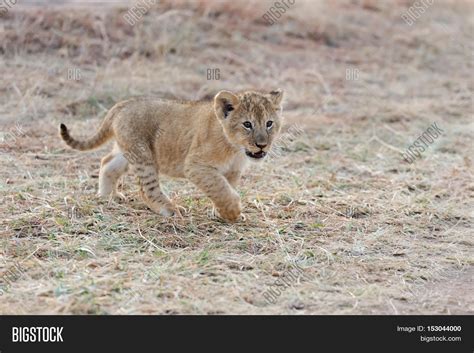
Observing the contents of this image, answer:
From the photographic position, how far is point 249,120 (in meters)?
8.71

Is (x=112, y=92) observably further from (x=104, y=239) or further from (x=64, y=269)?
(x=64, y=269)

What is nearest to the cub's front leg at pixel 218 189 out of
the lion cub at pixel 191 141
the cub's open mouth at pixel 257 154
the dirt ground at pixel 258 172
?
the lion cub at pixel 191 141

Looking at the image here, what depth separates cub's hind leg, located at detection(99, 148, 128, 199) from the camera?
955 centimetres

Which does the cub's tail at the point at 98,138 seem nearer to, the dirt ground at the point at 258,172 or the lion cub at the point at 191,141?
the lion cub at the point at 191,141

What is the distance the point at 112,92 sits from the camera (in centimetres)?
1357

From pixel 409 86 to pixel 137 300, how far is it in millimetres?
10547

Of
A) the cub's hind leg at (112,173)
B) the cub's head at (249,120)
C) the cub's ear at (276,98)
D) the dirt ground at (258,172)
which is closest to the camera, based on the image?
the dirt ground at (258,172)

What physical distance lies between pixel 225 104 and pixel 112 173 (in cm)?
161

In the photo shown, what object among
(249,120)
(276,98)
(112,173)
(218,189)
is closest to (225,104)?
(249,120)

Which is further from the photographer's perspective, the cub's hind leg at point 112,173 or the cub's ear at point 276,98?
the cub's hind leg at point 112,173

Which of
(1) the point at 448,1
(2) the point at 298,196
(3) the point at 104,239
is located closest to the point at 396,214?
(2) the point at 298,196

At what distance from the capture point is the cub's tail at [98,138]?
31.5ft

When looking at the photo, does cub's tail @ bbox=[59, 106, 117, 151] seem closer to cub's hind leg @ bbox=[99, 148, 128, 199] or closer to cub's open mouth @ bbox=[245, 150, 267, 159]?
cub's hind leg @ bbox=[99, 148, 128, 199]

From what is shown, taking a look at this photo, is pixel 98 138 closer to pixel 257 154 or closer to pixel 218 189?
pixel 218 189
